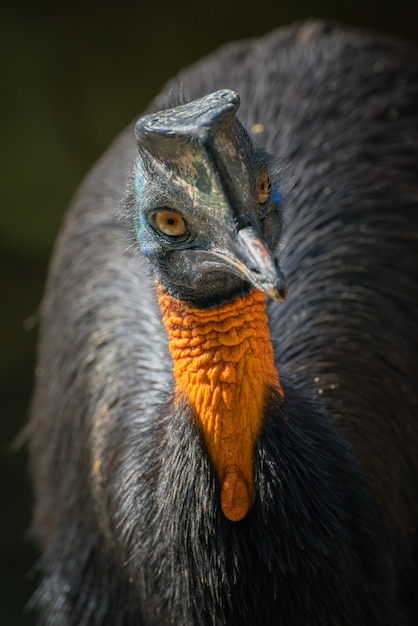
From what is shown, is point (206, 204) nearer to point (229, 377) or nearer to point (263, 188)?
point (263, 188)

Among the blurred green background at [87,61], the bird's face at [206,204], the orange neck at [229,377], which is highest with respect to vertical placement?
the blurred green background at [87,61]

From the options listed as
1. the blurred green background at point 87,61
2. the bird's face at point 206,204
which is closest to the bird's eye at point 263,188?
the bird's face at point 206,204

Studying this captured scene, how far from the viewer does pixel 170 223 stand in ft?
7.18

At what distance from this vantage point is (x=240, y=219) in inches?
79.9

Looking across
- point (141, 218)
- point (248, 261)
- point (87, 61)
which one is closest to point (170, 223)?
point (141, 218)

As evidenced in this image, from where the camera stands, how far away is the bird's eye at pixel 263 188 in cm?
216

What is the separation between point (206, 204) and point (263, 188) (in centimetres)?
15

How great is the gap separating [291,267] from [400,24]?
11.1 feet

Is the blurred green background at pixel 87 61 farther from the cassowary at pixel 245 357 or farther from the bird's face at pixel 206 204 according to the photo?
the bird's face at pixel 206 204

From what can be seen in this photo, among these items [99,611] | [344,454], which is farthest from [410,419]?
[99,611]

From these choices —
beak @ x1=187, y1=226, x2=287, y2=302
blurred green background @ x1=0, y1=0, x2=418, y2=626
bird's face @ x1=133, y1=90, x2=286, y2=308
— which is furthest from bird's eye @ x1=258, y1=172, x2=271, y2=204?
blurred green background @ x1=0, y1=0, x2=418, y2=626

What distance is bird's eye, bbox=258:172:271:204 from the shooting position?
2160mm

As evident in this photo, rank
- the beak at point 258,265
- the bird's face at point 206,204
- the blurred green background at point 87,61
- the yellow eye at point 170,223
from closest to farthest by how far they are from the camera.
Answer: the beak at point 258,265 < the bird's face at point 206,204 < the yellow eye at point 170,223 < the blurred green background at point 87,61

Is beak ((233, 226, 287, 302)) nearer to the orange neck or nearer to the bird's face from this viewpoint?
the bird's face
